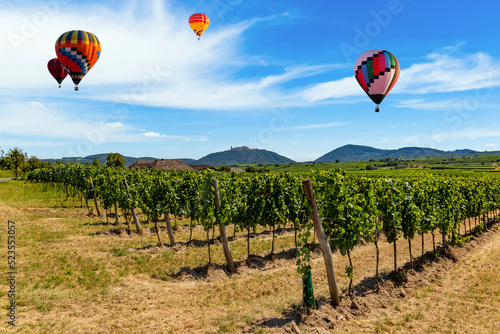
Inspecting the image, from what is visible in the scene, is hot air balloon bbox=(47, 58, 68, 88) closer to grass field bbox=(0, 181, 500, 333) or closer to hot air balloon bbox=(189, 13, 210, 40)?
hot air balloon bbox=(189, 13, 210, 40)

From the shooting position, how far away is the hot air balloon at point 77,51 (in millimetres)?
25469

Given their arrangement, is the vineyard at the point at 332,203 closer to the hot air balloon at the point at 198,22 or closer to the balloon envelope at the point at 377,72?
the balloon envelope at the point at 377,72

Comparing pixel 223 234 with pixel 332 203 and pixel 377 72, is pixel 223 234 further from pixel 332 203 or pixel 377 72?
pixel 377 72

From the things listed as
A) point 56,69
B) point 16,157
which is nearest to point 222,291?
point 56,69

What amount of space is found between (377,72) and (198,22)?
87.5 feet

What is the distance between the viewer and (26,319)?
8.18m

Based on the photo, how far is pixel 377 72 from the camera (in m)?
23.9

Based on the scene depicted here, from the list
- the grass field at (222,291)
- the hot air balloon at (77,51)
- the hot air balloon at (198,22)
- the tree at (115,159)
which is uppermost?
the hot air balloon at (198,22)

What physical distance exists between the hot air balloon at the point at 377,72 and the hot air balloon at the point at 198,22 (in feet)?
78.5

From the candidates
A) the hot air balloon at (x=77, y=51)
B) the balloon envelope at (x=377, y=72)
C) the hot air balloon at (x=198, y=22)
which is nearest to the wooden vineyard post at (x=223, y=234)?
the balloon envelope at (x=377, y=72)

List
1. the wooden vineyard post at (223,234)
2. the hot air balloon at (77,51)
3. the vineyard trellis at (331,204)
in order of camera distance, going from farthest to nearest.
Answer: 1. the hot air balloon at (77,51)
2. the wooden vineyard post at (223,234)
3. the vineyard trellis at (331,204)

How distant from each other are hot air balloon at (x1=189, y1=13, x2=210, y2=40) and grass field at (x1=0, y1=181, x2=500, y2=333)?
32375 mm

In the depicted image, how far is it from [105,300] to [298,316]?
660 centimetres

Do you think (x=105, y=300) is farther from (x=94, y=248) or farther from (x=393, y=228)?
(x=393, y=228)
